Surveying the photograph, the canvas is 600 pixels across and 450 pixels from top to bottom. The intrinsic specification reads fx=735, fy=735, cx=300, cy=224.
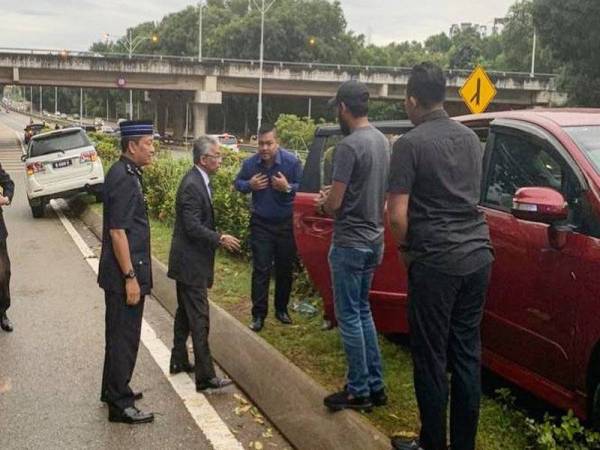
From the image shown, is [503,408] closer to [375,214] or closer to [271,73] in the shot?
[375,214]

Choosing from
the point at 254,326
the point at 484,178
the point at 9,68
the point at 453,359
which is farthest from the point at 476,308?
the point at 9,68

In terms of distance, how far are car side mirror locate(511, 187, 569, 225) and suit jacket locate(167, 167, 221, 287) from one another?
2.17 meters

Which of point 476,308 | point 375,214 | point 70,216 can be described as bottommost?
point 70,216

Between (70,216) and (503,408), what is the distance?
501 inches

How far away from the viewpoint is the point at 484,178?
14.6 feet

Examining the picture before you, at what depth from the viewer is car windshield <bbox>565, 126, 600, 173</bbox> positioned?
3750 mm

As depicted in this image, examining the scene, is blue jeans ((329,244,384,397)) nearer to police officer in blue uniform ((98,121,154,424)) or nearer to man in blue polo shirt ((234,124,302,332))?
police officer in blue uniform ((98,121,154,424))

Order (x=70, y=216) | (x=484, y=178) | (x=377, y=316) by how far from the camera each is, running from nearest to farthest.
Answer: (x=484, y=178) < (x=377, y=316) < (x=70, y=216)

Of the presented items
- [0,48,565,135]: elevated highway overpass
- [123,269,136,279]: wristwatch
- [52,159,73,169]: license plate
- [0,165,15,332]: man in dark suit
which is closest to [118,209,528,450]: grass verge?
→ [123,269,136,279]: wristwatch

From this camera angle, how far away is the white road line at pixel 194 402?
4.32 meters

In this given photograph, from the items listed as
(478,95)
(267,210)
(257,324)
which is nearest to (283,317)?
(257,324)

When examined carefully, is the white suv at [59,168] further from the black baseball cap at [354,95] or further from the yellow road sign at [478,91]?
the black baseball cap at [354,95]

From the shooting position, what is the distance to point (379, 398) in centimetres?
432

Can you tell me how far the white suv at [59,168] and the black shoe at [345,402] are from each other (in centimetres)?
1171
